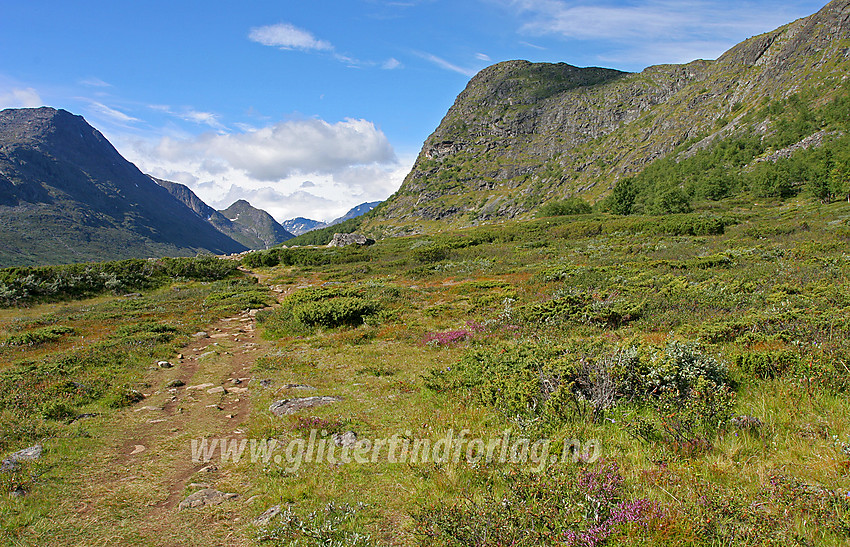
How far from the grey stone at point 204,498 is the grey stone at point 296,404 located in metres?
2.71

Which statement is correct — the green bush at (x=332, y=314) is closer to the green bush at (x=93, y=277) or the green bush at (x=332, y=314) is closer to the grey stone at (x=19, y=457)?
the grey stone at (x=19, y=457)

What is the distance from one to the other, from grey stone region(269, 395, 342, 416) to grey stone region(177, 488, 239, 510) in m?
2.71

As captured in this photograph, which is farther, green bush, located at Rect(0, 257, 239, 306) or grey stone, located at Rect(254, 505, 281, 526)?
green bush, located at Rect(0, 257, 239, 306)

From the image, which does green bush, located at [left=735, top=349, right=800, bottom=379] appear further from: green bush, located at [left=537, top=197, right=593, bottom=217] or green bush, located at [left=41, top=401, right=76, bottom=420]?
green bush, located at [left=537, top=197, right=593, bottom=217]

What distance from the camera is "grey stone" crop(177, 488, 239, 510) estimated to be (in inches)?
204

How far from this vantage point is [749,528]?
335 cm

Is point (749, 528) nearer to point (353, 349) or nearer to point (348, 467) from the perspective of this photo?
point (348, 467)

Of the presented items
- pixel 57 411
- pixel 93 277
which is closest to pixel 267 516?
pixel 57 411

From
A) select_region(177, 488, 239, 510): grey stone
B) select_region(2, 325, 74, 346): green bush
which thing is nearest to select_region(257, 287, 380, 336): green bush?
select_region(2, 325, 74, 346): green bush

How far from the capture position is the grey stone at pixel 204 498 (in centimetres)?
519

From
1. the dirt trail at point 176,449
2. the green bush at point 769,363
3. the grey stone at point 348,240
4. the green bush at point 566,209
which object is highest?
the green bush at point 566,209

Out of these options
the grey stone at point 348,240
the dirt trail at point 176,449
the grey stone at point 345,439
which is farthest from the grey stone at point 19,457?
the grey stone at point 348,240

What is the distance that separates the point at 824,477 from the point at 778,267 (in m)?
16.8

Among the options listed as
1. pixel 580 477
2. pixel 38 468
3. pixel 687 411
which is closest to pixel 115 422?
pixel 38 468
